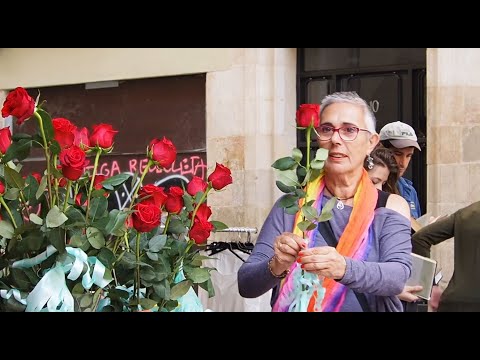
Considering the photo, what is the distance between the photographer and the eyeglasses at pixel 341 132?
2824mm

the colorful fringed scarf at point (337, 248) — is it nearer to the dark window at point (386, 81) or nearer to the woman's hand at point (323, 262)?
the woman's hand at point (323, 262)

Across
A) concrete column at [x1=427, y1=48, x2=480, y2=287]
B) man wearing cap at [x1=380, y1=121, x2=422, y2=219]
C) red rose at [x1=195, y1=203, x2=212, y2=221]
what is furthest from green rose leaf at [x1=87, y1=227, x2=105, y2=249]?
concrete column at [x1=427, y1=48, x2=480, y2=287]

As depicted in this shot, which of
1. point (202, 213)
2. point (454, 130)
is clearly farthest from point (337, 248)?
point (454, 130)

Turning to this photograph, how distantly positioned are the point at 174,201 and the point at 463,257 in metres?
1.50

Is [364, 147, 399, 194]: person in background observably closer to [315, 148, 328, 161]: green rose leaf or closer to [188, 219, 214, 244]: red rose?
[315, 148, 328, 161]: green rose leaf

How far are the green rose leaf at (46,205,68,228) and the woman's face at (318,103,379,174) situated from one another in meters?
0.85

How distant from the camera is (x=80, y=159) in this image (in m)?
2.28

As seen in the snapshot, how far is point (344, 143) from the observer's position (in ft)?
9.29

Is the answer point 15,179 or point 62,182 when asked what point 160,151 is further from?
point 15,179

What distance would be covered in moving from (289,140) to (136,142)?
1549 millimetres

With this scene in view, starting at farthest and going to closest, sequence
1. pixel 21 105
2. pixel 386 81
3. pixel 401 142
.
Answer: pixel 386 81
pixel 401 142
pixel 21 105
